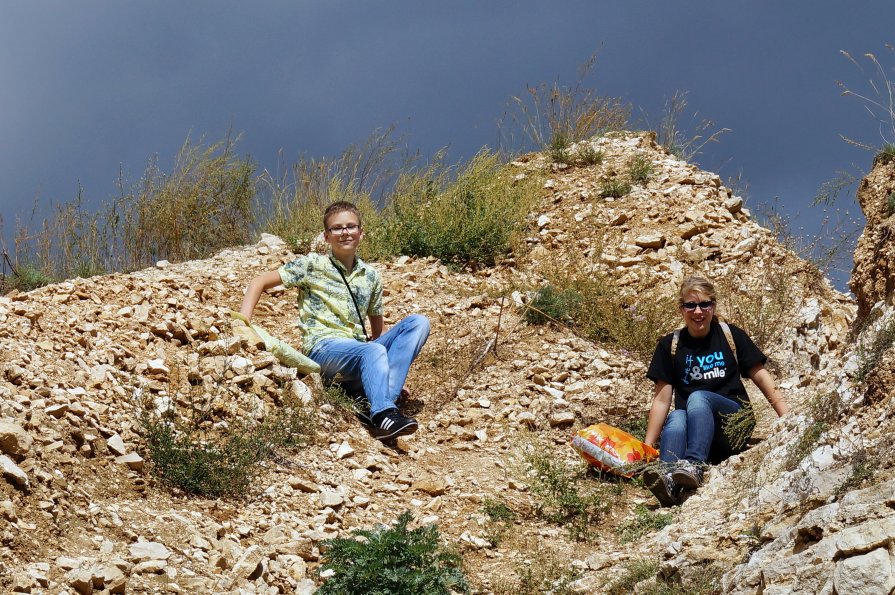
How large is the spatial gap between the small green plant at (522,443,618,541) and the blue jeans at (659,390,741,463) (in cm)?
44

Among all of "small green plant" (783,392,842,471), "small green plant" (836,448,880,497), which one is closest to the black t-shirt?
"small green plant" (783,392,842,471)

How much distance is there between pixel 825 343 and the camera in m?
7.48

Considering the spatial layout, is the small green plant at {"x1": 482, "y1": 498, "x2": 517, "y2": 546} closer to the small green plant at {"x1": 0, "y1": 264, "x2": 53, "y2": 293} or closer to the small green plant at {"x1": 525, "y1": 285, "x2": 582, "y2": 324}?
the small green plant at {"x1": 525, "y1": 285, "x2": 582, "y2": 324}

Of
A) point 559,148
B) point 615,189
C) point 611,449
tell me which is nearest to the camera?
point 611,449

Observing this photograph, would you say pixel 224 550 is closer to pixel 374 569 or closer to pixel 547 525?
pixel 374 569

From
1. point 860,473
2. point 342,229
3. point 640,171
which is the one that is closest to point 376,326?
point 342,229

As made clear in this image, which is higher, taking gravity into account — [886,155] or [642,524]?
[886,155]

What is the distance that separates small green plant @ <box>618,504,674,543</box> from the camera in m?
5.07

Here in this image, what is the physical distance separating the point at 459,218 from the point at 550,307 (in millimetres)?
2010

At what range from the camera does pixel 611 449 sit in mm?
5727

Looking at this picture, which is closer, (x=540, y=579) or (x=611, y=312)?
(x=540, y=579)

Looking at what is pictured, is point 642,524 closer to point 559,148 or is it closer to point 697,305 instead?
point 697,305

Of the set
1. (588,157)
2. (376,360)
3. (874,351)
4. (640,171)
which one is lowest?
(874,351)

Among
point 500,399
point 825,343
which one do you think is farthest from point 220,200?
point 825,343
